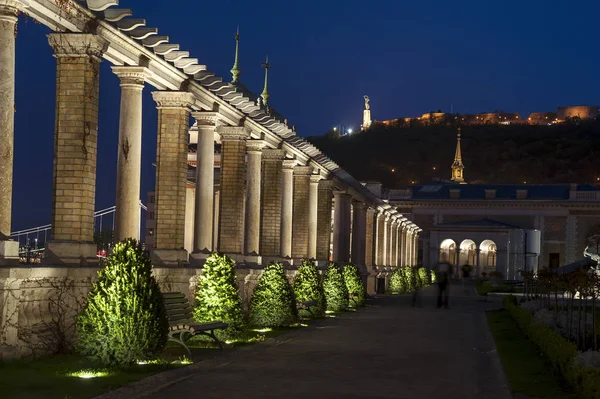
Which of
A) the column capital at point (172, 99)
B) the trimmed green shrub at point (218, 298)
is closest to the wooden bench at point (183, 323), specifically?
the trimmed green shrub at point (218, 298)

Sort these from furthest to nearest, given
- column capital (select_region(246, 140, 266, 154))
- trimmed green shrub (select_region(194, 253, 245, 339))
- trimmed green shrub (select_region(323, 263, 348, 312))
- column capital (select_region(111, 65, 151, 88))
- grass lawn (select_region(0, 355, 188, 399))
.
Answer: trimmed green shrub (select_region(323, 263, 348, 312)) < column capital (select_region(246, 140, 266, 154)) < trimmed green shrub (select_region(194, 253, 245, 339)) < column capital (select_region(111, 65, 151, 88)) < grass lawn (select_region(0, 355, 188, 399))

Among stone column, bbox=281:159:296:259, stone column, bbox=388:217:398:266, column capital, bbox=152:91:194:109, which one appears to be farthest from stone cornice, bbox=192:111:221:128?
stone column, bbox=388:217:398:266

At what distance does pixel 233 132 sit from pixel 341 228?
22248 millimetres

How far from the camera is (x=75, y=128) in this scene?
62.5 ft

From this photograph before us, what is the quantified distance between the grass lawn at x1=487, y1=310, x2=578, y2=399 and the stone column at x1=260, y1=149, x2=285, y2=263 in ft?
35.9

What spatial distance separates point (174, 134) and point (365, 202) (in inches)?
1480

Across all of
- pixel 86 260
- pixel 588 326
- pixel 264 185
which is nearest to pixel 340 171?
pixel 264 185

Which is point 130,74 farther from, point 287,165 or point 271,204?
point 287,165

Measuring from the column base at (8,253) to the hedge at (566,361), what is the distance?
8882mm

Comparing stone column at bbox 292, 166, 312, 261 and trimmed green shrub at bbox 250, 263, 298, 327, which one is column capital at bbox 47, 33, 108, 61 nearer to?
trimmed green shrub at bbox 250, 263, 298, 327

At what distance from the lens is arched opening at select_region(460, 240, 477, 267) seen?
12512 centimetres

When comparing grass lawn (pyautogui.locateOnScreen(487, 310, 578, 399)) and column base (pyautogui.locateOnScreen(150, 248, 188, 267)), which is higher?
column base (pyautogui.locateOnScreen(150, 248, 188, 267))

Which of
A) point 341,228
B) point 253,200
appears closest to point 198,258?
point 253,200

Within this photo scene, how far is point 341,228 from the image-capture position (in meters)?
53.1
